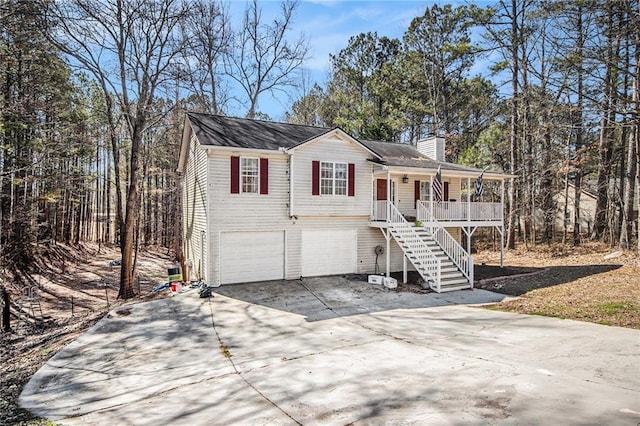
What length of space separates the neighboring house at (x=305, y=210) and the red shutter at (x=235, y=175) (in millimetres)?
36

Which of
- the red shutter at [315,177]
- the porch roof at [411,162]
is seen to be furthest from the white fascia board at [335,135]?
the porch roof at [411,162]

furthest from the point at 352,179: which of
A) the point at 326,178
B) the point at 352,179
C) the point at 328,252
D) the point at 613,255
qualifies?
the point at 613,255

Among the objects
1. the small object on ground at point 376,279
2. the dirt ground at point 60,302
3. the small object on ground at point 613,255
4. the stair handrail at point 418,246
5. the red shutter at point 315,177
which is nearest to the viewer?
the dirt ground at point 60,302

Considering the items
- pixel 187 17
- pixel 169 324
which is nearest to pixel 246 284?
pixel 169 324

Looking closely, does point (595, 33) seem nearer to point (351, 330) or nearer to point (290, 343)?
point (351, 330)

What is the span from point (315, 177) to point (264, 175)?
206 centimetres

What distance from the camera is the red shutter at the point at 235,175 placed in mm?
12930

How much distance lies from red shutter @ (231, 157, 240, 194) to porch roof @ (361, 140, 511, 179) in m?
5.81

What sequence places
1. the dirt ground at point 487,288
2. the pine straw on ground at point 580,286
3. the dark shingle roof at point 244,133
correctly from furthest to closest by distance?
the dark shingle roof at point 244,133 < the pine straw on ground at point 580,286 < the dirt ground at point 487,288

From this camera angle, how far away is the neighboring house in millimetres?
12953

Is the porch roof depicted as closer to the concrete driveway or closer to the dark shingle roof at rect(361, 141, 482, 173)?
the dark shingle roof at rect(361, 141, 482, 173)

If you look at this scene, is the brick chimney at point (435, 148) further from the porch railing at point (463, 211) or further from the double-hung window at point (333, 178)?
the double-hung window at point (333, 178)

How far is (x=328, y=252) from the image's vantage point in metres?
15.0

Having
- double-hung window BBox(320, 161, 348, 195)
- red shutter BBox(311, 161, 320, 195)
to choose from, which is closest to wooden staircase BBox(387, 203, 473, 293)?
double-hung window BBox(320, 161, 348, 195)
